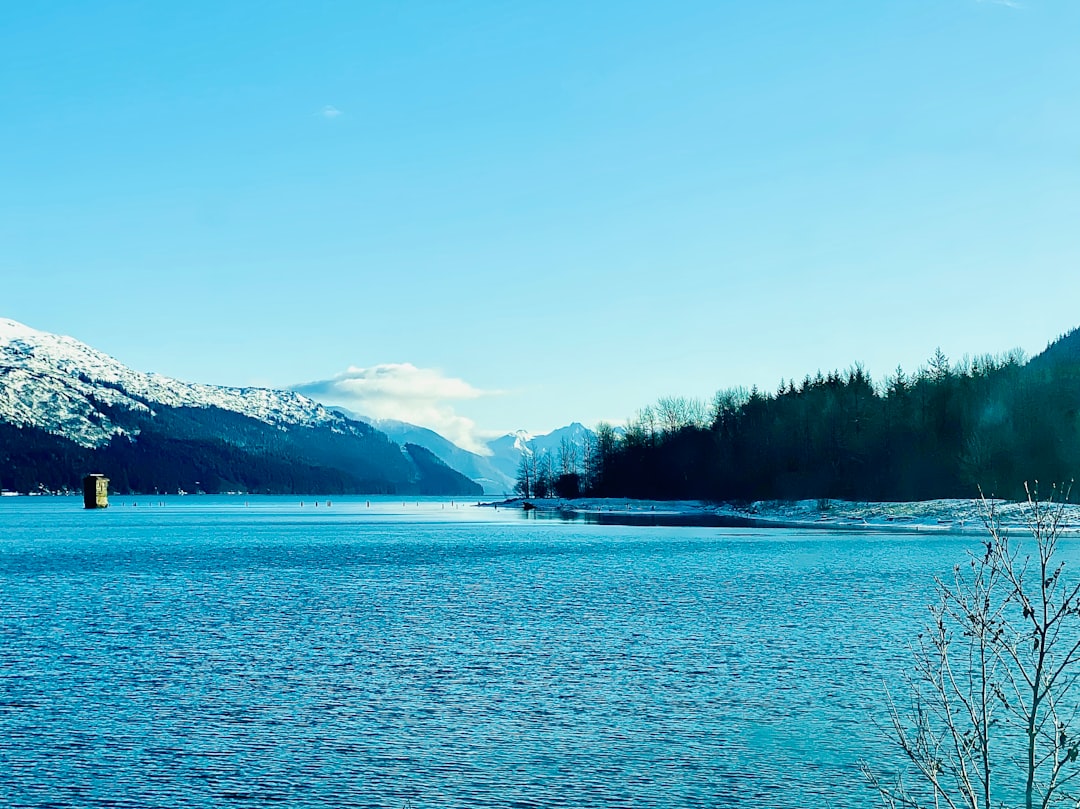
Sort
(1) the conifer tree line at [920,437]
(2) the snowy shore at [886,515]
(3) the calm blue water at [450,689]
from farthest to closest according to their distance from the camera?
(1) the conifer tree line at [920,437] → (2) the snowy shore at [886,515] → (3) the calm blue water at [450,689]

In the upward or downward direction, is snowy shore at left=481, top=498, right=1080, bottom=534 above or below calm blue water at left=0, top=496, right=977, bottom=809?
below

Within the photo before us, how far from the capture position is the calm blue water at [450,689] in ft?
57.3

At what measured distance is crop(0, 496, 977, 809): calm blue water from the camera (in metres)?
17.5

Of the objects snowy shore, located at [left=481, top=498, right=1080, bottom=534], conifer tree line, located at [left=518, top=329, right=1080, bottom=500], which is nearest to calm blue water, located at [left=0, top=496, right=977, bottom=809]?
snowy shore, located at [left=481, top=498, right=1080, bottom=534]

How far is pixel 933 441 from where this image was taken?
492 ft

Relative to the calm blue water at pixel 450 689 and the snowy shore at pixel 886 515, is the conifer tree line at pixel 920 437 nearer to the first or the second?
the snowy shore at pixel 886 515

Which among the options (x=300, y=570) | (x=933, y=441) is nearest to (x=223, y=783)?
(x=300, y=570)

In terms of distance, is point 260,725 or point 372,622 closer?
point 260,725

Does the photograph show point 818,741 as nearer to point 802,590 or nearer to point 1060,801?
point 1060,801

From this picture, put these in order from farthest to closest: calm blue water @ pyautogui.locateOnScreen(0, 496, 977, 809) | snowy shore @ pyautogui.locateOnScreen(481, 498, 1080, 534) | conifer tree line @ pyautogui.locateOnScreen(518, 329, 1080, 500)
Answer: conifer tree line @ pyautogui.locateOnScreen(518, 329, 1080, 500), snowy shore @ pyautogui.locateOnScreen(481, 498, 1080, 534), calm blue water @ pyautogui.locateOnScreen(0, 496, 977, 809)

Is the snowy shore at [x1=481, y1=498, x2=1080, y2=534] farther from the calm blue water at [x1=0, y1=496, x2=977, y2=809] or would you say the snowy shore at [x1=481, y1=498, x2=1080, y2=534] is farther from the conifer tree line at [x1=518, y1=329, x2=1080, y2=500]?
the calm blue water at [x1=0, y1=496, x2=977, y2=809]

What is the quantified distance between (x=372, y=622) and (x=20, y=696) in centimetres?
1503

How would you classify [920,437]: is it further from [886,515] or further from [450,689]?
[450,689]

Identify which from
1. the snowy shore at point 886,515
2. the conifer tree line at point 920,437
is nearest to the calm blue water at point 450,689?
the snowy shore at point 886,515
